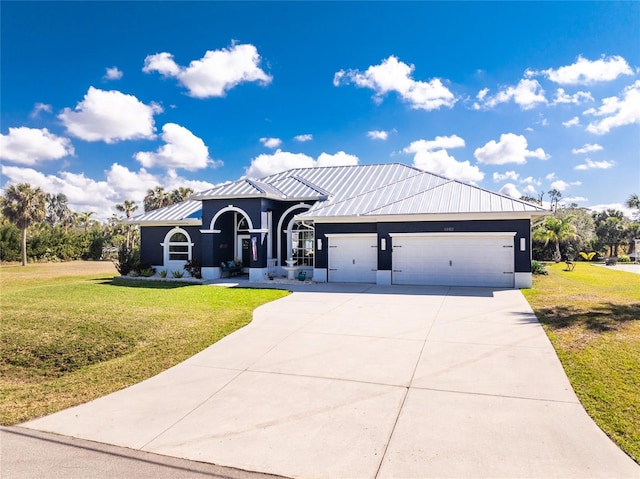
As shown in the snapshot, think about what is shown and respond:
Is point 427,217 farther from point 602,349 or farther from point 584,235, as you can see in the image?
point 584,235

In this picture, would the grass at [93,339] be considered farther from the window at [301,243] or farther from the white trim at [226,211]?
the window at [301,243]

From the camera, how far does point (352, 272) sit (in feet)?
61.5

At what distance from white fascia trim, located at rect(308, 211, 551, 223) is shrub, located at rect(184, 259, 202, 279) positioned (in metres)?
6.59

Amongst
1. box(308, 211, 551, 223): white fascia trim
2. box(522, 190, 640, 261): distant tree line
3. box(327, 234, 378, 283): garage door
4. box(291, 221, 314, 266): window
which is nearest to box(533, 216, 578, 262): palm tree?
box(522, 190, 640, 261): distant tree line

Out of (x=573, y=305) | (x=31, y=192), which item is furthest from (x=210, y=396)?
(x=31, y=192)

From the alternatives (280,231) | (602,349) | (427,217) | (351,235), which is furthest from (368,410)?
(280,231)

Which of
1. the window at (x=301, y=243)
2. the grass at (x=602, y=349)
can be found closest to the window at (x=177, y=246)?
the window at (x=301, y=243)

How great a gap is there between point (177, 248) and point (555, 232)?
95.6 ft

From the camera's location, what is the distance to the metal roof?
672 inches

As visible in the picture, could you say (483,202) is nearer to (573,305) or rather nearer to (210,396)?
(573,305)

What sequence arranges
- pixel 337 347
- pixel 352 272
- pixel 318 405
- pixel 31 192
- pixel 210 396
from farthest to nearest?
pixel 31 192 → pixel 352 272 → pixel 337 347 → pixel 210 396 → pixel 318 405

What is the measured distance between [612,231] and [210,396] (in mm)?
48487

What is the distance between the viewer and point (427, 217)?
55.6 feet

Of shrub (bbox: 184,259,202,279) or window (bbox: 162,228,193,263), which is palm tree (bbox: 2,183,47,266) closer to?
window (bbox: 162,228,193,263)
